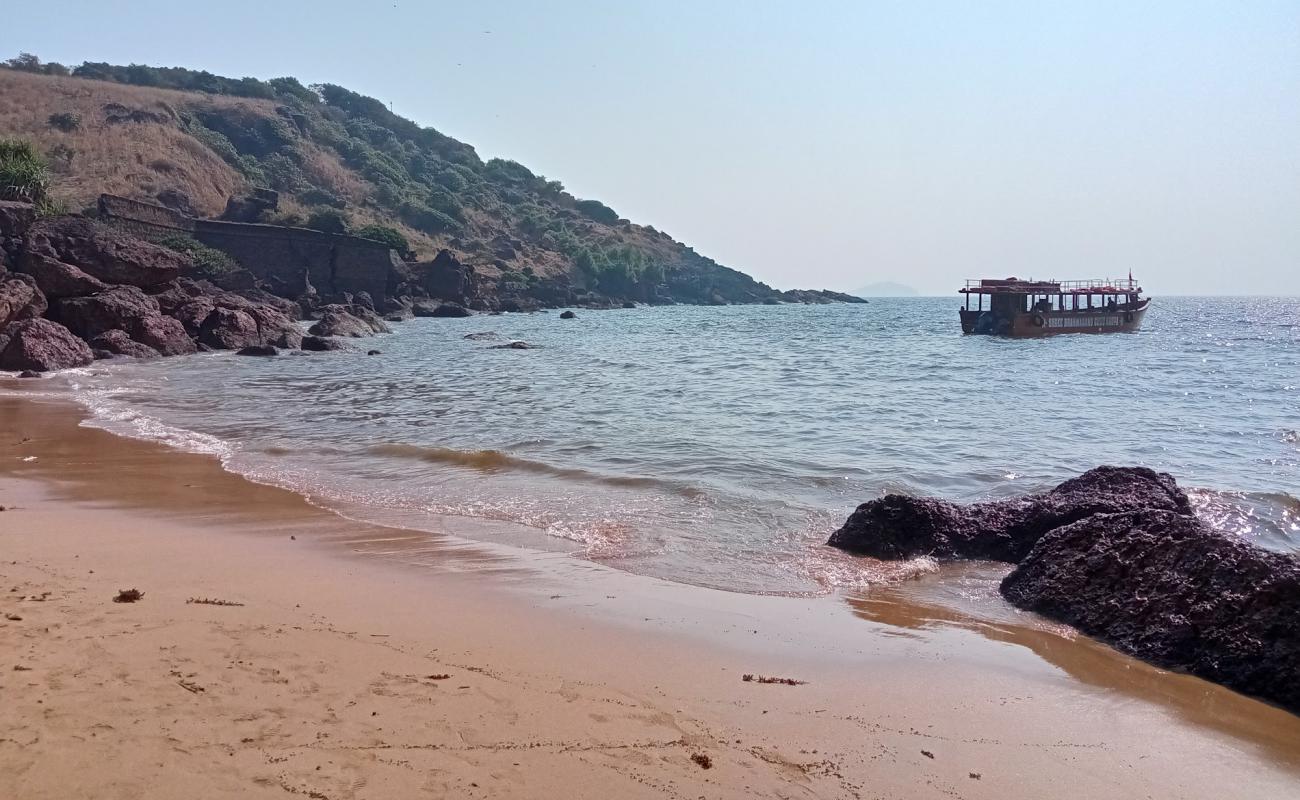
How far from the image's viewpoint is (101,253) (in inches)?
1053

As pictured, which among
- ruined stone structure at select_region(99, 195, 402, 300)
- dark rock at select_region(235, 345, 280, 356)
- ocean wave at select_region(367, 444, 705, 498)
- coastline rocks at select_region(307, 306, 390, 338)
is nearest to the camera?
ocean wave at select_region(367, 444, 705, 498)

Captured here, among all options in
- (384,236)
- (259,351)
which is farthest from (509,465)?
(384,236)

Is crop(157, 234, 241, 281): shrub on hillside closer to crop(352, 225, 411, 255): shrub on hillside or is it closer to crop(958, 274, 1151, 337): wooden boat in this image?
crop(352, 225, 411, 255): shrub on hillside

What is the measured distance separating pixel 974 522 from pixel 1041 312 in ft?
134

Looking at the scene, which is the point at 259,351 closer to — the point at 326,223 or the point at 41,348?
the point at 41,348

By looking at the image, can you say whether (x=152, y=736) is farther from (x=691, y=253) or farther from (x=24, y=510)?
(x=691, y=253)

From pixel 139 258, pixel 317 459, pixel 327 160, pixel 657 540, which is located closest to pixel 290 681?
pixel 657 540

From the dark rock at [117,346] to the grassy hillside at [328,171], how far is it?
28.3 metres

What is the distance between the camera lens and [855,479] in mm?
9992

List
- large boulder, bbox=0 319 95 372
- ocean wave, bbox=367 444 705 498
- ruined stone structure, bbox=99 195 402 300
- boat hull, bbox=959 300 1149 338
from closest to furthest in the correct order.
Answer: ocean wave, bbox=367 444 705 498
large boulder, bbox=0 319 95 372
boat hull, bbox=959 300 1149 338
ruined stone structure, bbox=99 195 402 300

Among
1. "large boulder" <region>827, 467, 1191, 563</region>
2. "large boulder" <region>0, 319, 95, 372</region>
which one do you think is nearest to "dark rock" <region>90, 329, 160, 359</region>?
"large boulder" <region>0, 319, 95, 372</region>

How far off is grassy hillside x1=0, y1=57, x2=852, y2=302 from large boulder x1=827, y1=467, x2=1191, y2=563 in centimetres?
5188

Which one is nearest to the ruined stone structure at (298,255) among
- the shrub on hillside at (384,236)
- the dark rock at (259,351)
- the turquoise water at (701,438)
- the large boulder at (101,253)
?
the shrub on hillside at (384,236)

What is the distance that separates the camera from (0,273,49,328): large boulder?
21.4 meters
